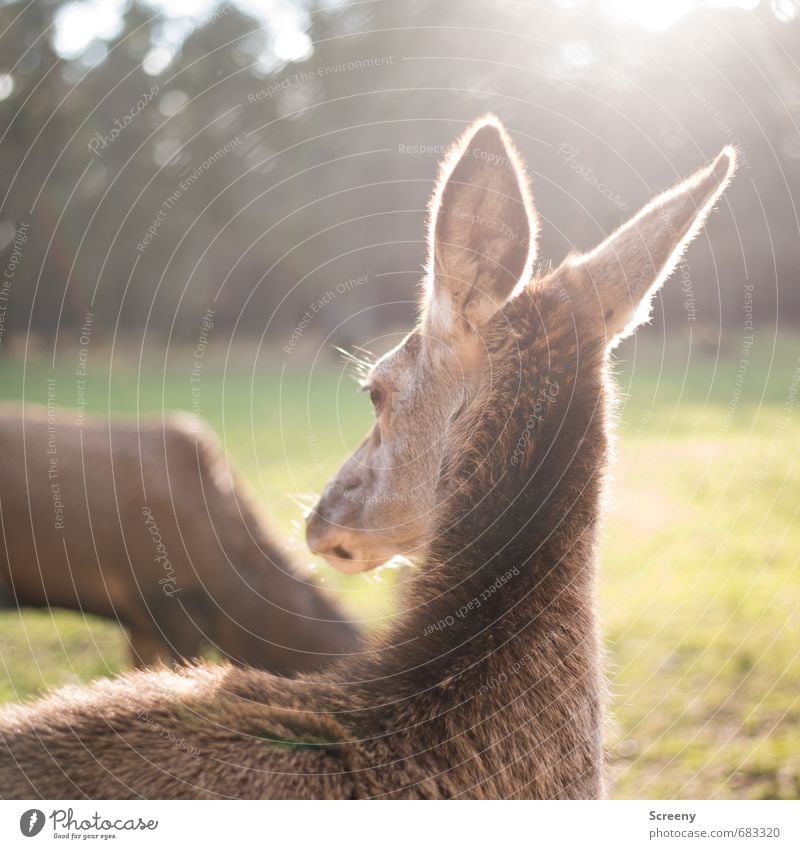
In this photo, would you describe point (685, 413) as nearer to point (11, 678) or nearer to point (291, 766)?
point (11, 678)

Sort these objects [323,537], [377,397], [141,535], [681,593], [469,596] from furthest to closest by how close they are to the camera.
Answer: [681,593] → [141,535] → [323,537] → [377,397] → [469,596]

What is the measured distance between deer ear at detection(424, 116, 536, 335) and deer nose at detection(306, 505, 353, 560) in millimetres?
1075

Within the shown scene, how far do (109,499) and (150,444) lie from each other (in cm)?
63

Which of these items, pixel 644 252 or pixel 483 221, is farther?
pixel 644 252

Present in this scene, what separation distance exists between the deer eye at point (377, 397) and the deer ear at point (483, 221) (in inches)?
19.3

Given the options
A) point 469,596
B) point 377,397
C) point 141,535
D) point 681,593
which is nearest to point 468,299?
point 377,397

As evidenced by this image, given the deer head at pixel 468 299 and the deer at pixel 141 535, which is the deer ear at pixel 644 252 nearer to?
the deer head at pixel 468 299

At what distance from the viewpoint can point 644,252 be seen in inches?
111

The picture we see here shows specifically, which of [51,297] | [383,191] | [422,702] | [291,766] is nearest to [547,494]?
[422,702]

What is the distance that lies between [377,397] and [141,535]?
193 inches

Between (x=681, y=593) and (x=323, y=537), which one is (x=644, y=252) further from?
(x=681, y=593)

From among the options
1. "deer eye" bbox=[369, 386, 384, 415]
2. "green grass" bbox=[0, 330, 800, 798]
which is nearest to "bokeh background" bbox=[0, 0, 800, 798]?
"green grass" bbox=[0, 330, 800, 798]

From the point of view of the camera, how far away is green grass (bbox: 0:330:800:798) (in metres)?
5.32

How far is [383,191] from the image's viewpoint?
436 inches
